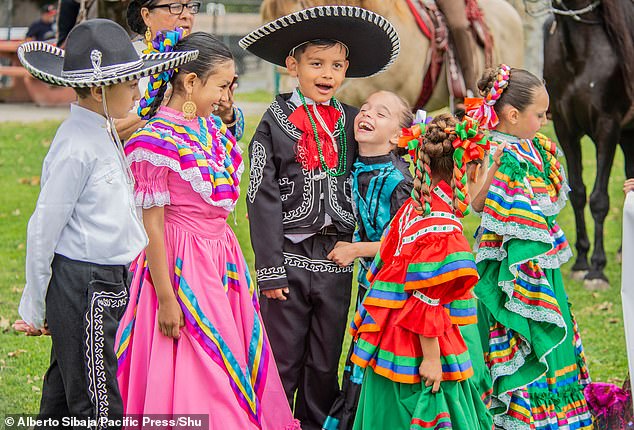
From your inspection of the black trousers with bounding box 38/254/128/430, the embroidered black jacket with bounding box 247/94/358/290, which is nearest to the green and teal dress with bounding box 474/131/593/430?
the embroidered black jacket with bounding box 247/94/358/290

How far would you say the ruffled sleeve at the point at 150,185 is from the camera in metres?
3.83

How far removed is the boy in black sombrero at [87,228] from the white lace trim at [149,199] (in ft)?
0.60

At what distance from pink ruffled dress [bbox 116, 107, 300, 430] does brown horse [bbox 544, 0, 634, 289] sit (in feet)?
15.3

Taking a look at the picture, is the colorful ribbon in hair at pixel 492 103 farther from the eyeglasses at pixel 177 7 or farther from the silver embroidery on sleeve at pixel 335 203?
the eyeglasses at pixel 177 7

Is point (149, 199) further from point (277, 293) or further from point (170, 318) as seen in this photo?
point (277, 293)

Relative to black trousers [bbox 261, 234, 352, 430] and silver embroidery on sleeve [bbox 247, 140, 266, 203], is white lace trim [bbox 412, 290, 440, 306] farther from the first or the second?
silver embroidery on sleeve [bbox 247, 140, 266, 203]

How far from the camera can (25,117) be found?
14.7 meters

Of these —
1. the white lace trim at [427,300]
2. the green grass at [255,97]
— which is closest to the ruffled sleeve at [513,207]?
the white lace trim at [427,300]

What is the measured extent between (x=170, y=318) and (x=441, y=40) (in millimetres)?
5893

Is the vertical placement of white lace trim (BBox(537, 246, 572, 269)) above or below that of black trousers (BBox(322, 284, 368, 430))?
above

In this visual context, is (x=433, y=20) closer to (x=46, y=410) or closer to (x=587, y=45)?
(x=587, y=45)

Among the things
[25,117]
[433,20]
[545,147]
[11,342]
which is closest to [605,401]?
[545,147]

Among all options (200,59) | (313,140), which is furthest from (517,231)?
(200,59)

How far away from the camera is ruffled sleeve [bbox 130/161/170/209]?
12.6ft
